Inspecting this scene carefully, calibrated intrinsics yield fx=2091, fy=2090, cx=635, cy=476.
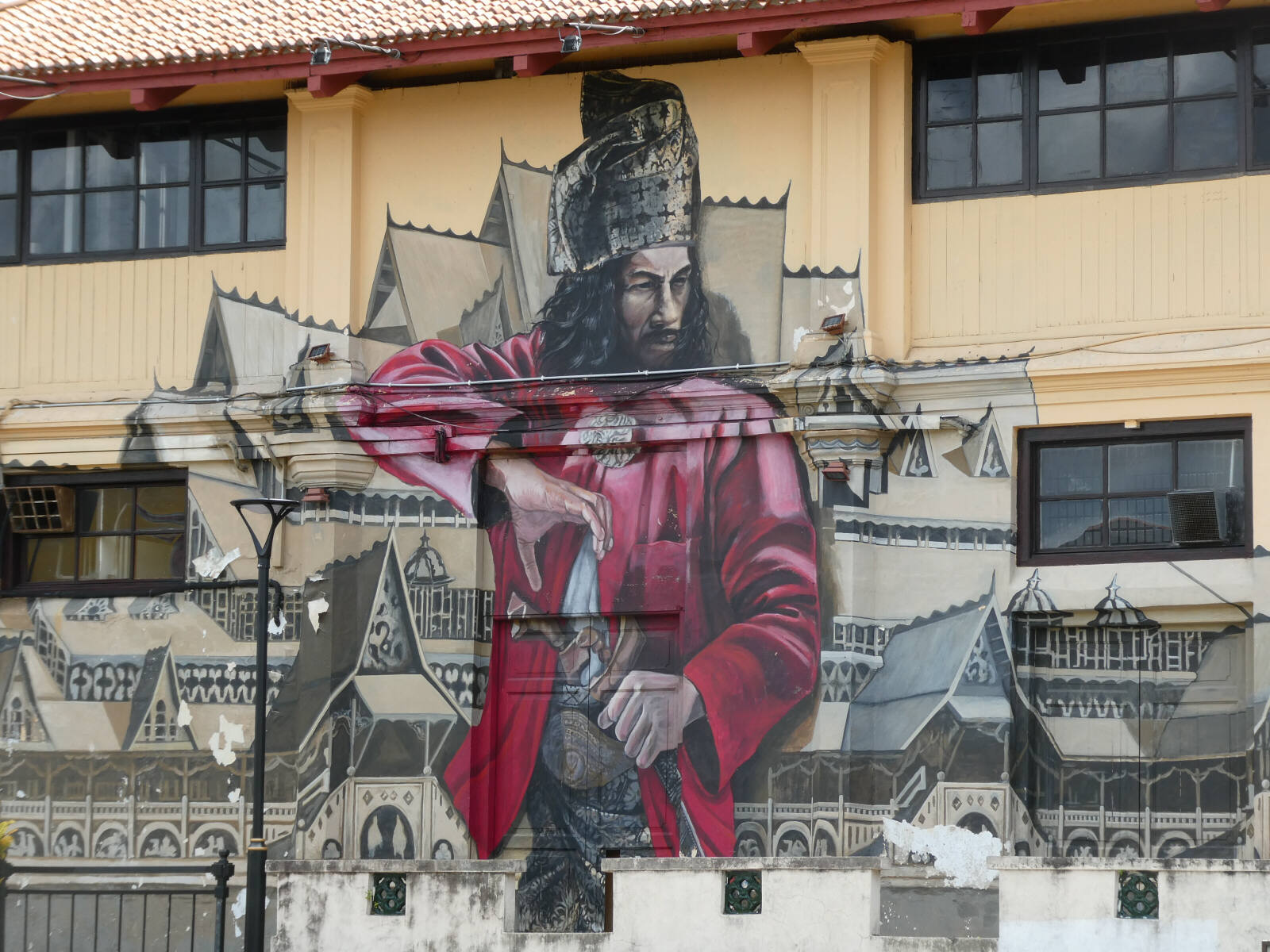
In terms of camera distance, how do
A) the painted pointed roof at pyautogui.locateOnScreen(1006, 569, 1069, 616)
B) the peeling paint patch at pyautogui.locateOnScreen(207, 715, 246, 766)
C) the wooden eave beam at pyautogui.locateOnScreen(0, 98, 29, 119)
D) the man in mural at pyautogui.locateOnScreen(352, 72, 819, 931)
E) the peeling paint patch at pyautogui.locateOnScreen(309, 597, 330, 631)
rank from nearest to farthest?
1. the painted pointed roof at pyautogui.locateOnScreen(1006, 569, 1069, 616)
2. the man in mural at pyautogui.locateOnScreen(352, 72, 819, 931)
3. the peeling paint patch at pyautogui.locateOnScreen(309, 597, 330, 631)
4. the peeling paint patch at pyautogui.locateOnScreen(207, 715, 246, 766)
5. the wooden eave beam at pyautogui.locateOnScreen(0, 98, 29, 119)

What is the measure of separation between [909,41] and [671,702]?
578cm

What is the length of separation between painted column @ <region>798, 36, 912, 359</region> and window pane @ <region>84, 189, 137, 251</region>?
21.1 feet

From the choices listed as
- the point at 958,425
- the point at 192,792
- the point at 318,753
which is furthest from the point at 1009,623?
the point at 192,792

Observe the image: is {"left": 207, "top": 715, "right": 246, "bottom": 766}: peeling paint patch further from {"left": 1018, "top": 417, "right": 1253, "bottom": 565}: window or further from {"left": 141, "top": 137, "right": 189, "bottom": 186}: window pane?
{"left": 1018, "top": 417, "right": 1253, "bottom": 565}: window

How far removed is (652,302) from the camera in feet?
57.8

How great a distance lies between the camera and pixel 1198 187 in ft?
53.5

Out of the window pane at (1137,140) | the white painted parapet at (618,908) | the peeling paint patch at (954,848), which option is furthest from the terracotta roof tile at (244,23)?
the white painted parapet at (618,908)

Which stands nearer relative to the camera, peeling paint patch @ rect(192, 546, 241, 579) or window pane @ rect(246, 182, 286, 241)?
peeling paint patch @ rect(192, 546, 241, 579)

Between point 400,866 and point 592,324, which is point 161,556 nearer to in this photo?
point 592,324

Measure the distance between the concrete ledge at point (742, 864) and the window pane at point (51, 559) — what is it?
743 centimetres

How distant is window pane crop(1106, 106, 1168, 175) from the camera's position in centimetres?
1653

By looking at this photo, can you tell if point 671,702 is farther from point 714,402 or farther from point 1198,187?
point 1198,187

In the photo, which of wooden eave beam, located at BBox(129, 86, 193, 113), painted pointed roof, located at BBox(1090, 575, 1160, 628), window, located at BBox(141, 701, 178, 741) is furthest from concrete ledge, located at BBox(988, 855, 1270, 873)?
wooden eave beam, located at BBox(129, 86, 193, 113)

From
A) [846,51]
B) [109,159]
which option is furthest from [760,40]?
[109,159]
